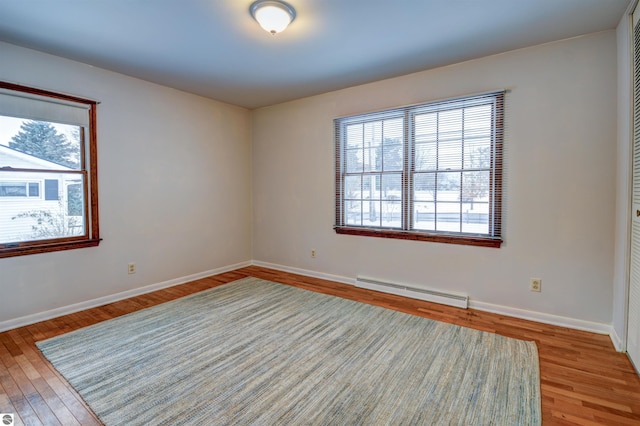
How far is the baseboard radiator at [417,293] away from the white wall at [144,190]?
2270 millimetres

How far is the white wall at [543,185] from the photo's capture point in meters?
2.68

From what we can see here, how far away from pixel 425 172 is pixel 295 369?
2.50m

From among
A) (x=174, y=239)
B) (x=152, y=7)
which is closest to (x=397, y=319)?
(x=174, y=239)

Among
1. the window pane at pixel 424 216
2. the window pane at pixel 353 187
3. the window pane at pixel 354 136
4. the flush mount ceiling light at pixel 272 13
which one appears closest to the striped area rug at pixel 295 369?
the window pane at pixel 424 216

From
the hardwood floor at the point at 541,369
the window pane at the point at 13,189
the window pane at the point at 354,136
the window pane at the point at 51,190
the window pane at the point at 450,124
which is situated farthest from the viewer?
the window pane at the point at 354,136

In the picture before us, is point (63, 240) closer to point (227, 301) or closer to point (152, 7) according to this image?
point (227, 301)

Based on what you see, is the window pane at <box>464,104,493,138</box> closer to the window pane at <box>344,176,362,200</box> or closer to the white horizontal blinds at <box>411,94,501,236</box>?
the white horizontal blinds at <box>411,94,501,236</box>

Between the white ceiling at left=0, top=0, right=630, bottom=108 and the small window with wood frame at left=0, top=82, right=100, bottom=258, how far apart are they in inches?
21.8

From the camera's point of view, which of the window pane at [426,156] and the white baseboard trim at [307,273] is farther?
the white baseboard trim at [307,273]

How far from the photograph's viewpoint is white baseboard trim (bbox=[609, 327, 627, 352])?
2.38m

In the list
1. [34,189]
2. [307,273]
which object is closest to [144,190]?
[34,189]

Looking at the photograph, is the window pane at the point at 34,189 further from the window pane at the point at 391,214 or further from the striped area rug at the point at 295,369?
the window pane at the point at 391,214

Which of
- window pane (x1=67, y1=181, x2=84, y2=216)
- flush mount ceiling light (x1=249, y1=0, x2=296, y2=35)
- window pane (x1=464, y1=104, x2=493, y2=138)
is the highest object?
flush mount ceiling light (x1=249, y1=0, x2=296, y2=35)

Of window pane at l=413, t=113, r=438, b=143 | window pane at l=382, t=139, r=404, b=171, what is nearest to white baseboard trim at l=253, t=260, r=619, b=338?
window pane at l=382, t=139, r=404, b=171
